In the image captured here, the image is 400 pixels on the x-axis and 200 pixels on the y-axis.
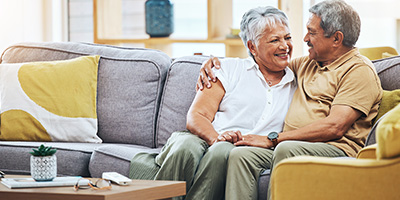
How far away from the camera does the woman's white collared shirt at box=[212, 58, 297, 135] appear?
2.54 m

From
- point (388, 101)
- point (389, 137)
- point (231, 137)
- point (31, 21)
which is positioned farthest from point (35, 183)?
point (31, 21)

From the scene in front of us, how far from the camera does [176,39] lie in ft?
14.3

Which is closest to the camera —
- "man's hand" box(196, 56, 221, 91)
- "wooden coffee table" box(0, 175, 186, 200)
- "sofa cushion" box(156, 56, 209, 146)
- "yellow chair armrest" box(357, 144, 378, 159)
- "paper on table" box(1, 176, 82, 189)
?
"yellow chair armrest" box(357, 144, 378, 159)

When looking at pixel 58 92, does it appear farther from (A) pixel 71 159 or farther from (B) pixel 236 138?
(B) pixel 236 138

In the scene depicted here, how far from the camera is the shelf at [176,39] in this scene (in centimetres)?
427

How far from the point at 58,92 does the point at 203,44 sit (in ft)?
5.95

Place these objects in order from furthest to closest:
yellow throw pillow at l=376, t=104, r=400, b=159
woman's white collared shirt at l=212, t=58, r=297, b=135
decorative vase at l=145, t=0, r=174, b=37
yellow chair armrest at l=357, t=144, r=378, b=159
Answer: decorative vase at l=145, t=0, r=174, b=37, woman's white collared shirt at l=212, t=58, r=297, b=135, yellow chair armrest at l=357, t=144, r=378, b=159, yellow throw pillow at l=376, t=104, r=400, b=159

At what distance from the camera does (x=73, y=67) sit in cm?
298

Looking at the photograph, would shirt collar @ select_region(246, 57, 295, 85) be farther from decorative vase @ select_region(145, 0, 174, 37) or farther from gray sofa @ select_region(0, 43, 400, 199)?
decorative vase @ select_region(145, 0, 174, 37)

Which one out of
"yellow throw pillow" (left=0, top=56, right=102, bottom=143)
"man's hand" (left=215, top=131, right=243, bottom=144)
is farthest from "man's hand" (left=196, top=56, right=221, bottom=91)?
"yellow throw pillow" (left=0, top=56, right=102, bottom=143)

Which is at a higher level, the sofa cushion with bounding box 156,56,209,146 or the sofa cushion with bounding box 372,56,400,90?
the sofa cushion with bounding box 372,56,400,90

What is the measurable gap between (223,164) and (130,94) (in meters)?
0.98

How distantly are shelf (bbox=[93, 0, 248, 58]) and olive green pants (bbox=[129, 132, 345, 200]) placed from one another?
209cm

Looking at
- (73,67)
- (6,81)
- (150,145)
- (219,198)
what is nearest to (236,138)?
(219,198)
